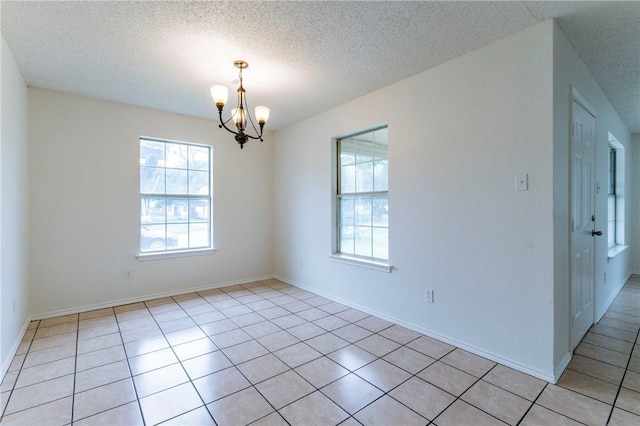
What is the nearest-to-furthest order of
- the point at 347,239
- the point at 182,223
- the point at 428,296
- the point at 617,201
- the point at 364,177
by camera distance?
1. the point at 428,296
2. the point at 364,177
3. the point at 347,239
4. the point at 182,223
5. the point at 617,201

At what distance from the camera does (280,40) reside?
7.74ft

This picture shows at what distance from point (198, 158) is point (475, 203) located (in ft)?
12.4

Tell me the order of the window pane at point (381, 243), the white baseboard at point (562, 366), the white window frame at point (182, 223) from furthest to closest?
the white window frame at point (182, 223), the window pane at point (381, 243), the white baseboard at point (562, 366)

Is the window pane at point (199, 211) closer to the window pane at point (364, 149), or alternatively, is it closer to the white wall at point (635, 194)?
the window pane at point (364, 149)

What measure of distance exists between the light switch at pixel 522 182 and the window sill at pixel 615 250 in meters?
2.49

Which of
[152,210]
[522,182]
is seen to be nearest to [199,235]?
[152,210]

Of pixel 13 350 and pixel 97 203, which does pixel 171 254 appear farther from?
pixel 13 350

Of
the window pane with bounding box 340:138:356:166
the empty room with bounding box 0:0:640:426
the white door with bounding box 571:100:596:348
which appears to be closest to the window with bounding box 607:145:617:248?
the empty room with bounding box 0:0:640:426

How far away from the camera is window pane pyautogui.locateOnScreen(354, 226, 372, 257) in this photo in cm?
369

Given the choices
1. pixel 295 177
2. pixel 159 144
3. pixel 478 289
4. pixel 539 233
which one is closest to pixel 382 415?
pixel 478 289

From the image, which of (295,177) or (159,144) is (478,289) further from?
(159,144)

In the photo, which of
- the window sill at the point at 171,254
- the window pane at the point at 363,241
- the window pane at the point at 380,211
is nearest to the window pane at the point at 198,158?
the window sill at the point at 171,254

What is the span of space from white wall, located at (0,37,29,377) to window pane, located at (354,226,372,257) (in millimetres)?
3287

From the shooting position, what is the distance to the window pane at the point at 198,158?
14.7 feet
